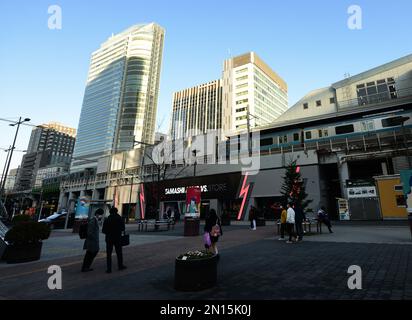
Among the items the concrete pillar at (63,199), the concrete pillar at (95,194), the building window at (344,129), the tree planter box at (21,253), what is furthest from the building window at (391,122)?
the concrete pillar at (63,199)

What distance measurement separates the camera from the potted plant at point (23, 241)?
909 centimetres

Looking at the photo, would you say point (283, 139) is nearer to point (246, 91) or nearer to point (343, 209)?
point (343, 209)

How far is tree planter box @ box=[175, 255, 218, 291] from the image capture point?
15.9 feet

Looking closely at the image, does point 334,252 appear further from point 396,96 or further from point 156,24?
point 156,24

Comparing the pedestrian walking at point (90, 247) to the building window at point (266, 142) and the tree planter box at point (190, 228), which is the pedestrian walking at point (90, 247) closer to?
the tree planter box at point (190, 228)

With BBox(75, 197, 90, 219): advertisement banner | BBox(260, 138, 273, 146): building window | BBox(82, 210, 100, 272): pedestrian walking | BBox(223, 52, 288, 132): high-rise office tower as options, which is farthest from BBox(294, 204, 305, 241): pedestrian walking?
BBox(223, 52, 288, 132): high-rise office tower

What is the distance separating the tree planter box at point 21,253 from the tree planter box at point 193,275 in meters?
7.63

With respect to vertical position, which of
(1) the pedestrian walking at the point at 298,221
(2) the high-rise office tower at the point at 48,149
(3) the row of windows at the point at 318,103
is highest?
(2) the high-rise office tower at the point at 48,149

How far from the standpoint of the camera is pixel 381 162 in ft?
88.7

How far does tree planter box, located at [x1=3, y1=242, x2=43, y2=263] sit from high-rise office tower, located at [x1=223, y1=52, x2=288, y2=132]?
8447 cm

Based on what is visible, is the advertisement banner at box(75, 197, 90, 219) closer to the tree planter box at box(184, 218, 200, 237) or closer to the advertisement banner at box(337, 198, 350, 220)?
the tree planter box at box(184, 218, 200, 237)
